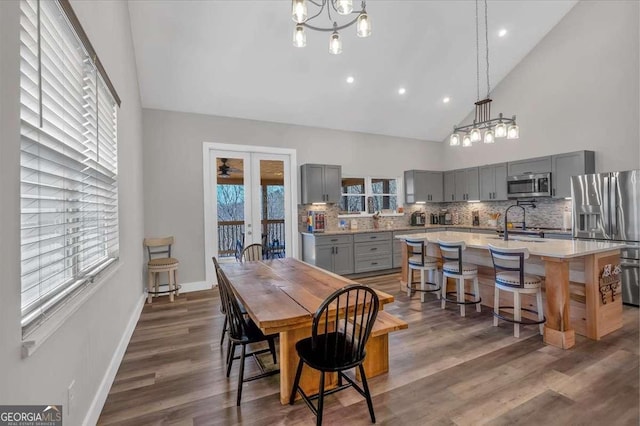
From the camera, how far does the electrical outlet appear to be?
5.03 feet

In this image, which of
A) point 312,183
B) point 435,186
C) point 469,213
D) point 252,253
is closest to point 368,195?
point 312,183

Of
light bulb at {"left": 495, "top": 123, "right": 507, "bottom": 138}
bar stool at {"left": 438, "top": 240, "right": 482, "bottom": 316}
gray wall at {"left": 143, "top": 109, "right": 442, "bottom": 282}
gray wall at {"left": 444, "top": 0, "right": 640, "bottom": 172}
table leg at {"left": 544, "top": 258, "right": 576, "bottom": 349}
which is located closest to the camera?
table leg at {"left": 544, "top": 258, "right": 576, "bottom": 349}

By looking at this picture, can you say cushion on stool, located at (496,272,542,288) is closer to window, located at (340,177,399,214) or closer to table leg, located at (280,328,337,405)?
table leg, located at (280,328,337,405)

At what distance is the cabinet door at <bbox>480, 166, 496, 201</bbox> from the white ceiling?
1.24 meters

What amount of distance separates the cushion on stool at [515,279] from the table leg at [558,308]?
0.13m

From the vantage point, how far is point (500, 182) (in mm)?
6078

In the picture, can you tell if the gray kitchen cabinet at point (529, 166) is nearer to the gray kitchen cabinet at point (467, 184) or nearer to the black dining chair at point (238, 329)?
the gray kitchen cabinet at point (467, 184)

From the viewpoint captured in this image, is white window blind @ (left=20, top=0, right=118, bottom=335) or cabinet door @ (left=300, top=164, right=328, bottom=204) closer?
white window blind @ (left=20, top=0, right=118, bottom=335)

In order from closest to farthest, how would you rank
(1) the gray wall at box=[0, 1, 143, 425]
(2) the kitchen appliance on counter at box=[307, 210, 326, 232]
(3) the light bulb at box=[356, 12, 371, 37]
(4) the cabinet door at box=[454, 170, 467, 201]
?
(1) the gray wall at box=[0, 1, 143, 425] → (3) the light bulb at box=[356, 12, 371, 37] → (2) the kitchen appliance on counter at box=[307, 210, 326, 232] → (4) the cabinet door at box=[454, 170, 467, 201]

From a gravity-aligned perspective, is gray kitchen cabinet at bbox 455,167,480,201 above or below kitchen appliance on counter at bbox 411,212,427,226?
above

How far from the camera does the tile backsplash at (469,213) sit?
555 centimetres

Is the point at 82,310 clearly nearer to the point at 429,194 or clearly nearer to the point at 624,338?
the point at 624,338

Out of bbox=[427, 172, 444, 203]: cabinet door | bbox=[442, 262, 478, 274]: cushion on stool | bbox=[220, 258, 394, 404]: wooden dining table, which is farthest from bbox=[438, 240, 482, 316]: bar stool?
bbox=[427, 172, 444, 203]: cabinet door

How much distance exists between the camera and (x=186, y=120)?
16.8 ft
